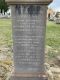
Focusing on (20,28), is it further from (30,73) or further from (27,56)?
(30,73)

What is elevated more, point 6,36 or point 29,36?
point 29,36

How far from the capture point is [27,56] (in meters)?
6.74

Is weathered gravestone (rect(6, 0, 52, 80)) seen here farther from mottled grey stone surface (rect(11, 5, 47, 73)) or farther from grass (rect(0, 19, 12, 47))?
grass (rect(0, 19, 12, 47))

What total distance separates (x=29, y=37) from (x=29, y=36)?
0.9 inches

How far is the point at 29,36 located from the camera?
6590mm

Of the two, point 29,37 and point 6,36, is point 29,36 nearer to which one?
point 29,37

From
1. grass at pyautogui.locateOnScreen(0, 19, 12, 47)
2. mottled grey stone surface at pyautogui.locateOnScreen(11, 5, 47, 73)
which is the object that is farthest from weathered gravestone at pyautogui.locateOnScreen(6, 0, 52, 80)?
grass at pyautogui.locateOnScreen(0, 19, 12, 47)

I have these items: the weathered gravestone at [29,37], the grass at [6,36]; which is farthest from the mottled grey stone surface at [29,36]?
the grass at [6,36]

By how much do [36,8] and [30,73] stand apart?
1567mm

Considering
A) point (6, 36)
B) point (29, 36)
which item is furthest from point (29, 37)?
point (6, 36)

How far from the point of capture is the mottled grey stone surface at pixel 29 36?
6.44 meters

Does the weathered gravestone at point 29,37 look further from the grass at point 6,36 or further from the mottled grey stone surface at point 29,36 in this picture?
the grass at point 6,36

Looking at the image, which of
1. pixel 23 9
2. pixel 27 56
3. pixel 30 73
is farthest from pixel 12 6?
pixel 30 73

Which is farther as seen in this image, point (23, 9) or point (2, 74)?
point (2, 74)
